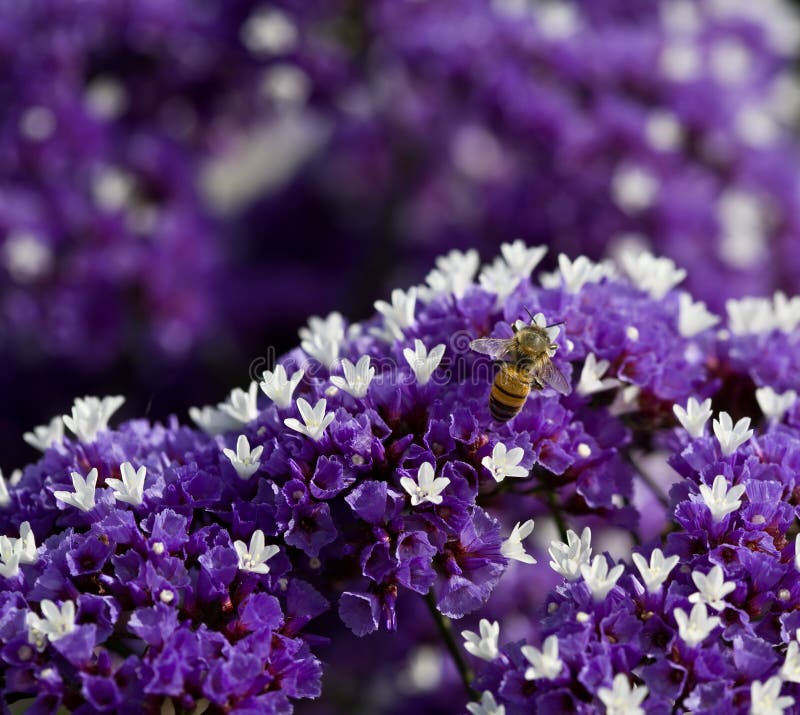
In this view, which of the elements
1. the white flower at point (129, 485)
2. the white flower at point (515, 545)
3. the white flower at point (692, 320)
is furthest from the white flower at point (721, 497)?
the white flower at point (129, 485)

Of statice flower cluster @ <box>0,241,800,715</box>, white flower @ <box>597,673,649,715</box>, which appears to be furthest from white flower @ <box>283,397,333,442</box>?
white flower @ <box>597,673,649,715</box>

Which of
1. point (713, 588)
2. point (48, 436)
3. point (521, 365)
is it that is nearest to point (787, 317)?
point (521, 365)

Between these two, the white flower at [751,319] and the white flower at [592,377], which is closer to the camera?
the white flower at [592,377]

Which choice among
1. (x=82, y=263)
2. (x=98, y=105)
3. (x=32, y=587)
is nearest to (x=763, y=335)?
(x=32, y=587)

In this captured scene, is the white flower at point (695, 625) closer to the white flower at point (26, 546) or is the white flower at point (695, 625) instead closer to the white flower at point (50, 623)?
the white flower at point (50, 623)

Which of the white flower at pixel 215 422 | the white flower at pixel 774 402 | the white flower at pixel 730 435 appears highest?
the white flower at pixel 215 422

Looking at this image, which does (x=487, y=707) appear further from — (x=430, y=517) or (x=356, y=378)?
(x=356, y=378)
